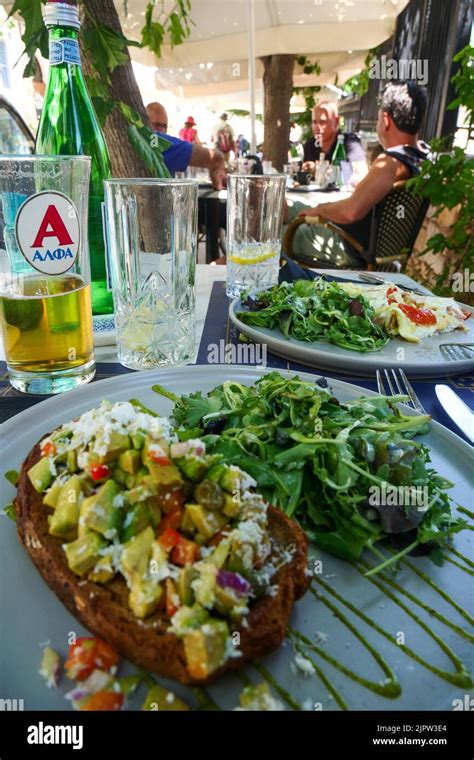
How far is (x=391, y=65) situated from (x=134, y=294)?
6539mm

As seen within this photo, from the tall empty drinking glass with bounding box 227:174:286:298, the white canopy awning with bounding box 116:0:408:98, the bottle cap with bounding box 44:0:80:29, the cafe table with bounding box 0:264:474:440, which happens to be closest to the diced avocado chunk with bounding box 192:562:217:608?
the cafe table with bounding box 0:264:474:440

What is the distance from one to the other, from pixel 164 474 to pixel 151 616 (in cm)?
18

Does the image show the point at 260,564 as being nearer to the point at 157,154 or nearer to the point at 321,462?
the point at 321,462

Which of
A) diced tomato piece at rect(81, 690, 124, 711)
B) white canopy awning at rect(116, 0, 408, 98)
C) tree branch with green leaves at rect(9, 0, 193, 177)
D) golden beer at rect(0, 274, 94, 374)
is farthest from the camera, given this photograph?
white canopy awning at rect(116, 0, 408, 98)

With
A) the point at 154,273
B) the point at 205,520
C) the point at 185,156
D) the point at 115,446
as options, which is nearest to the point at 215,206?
the point at 185,156

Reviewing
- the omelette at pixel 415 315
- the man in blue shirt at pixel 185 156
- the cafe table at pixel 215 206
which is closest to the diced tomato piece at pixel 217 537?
the omelette at pixel 415 315

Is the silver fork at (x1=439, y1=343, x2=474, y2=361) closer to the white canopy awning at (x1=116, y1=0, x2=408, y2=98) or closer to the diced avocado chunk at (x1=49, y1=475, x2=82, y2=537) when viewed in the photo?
the diced avocado chunk at (x1=49, y1=475, x2=82, y2=537)

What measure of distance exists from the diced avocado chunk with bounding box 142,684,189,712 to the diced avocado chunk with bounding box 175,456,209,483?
265mm

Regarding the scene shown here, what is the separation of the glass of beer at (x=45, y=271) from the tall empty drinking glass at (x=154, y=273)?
0.14 m

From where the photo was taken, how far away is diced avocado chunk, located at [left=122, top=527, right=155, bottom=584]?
2.13 feet

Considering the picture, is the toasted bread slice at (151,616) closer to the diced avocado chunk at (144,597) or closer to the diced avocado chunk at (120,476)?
the diced avocado chunk at (144,597)

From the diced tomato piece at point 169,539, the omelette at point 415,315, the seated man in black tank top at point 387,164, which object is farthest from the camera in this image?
the seated man in black tank top at point 387,164

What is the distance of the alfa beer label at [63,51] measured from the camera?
139 cm

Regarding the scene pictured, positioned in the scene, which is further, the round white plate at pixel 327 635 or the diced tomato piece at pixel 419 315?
the diced tomato piece at pixel 419 315
